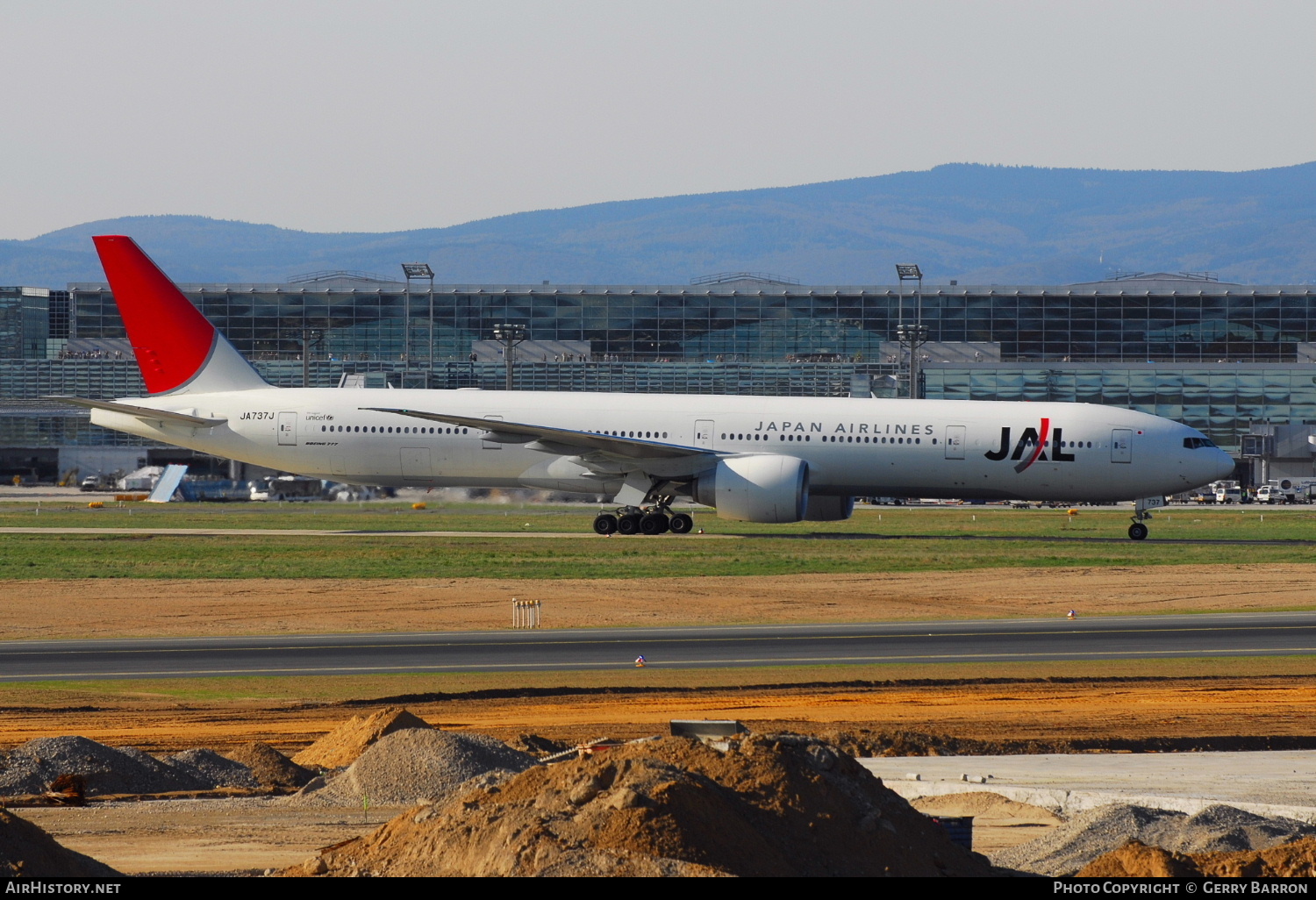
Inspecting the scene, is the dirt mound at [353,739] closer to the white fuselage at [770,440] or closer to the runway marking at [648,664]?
the runway marking at [648,664]

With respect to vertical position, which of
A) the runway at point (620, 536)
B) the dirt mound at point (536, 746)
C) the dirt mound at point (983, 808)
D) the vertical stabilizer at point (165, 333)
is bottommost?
the runway at point (620, 536)

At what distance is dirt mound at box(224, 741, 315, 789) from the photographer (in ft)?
48.6

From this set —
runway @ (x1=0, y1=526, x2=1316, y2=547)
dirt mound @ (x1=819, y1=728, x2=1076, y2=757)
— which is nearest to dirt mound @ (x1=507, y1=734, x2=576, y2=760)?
dirt mound @ (x1=819, y1=728, x2=1076, y2=757)

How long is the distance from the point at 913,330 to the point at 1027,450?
4826cm

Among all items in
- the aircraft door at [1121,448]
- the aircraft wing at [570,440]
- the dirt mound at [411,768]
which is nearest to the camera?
the dirt mound at [411,768]

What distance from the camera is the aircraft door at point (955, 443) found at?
153ft

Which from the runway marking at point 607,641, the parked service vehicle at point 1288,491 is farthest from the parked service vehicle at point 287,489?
the parked service vehicle at point 1288,491

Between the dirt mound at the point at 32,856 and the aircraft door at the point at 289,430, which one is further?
the aircraft door at the point at 289,430

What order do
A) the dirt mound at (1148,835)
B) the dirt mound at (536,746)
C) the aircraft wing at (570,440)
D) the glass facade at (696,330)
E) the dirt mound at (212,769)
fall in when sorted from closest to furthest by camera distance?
the dirt mound at (1148,835) < the dirt mound at (212,769) < the dirt mound at (536,746) < the aircraft wing at (570,440) < the glass facade at (696,330)

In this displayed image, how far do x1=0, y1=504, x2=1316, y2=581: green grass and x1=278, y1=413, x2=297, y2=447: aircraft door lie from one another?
3.18 meters

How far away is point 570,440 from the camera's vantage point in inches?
1809

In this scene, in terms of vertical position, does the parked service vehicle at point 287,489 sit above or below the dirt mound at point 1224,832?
below

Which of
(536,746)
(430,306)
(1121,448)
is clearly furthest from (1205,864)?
(430,306)

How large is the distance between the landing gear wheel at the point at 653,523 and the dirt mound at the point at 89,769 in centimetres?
3352
